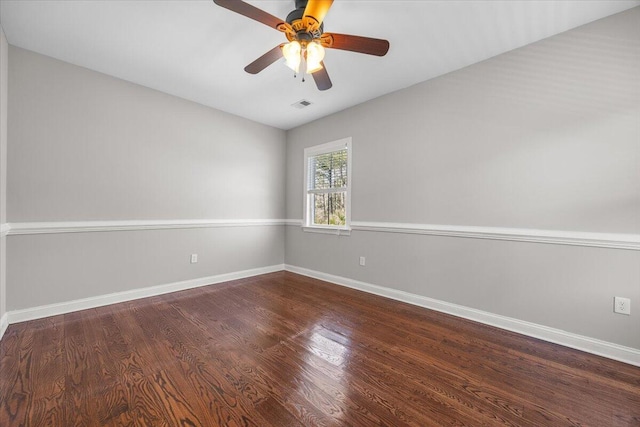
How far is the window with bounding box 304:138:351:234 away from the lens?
3814mm

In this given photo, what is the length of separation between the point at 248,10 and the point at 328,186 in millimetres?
2728

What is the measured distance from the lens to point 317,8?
148 cm

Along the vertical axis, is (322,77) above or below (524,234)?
above

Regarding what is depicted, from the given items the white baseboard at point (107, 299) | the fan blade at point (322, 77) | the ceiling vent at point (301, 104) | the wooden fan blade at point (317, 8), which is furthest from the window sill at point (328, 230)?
the wooden fan blade at point (317, 8)

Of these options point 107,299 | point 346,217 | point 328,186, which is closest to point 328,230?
point 346,217

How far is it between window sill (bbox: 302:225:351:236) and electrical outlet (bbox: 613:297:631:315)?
8.32 feet

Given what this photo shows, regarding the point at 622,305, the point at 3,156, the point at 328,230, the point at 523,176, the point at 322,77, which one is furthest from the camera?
the point at 328,230

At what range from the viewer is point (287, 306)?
289cm

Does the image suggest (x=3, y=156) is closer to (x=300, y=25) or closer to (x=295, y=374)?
(x=300, y=25)

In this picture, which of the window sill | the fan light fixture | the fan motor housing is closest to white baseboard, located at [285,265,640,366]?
the window sill

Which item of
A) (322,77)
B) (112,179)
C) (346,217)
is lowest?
(346,217)

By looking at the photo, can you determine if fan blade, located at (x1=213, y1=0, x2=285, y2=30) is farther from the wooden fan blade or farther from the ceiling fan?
the wooden fan blade

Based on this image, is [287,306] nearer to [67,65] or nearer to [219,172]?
[219,172]

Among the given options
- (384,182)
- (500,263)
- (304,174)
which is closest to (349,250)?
(384,182)
